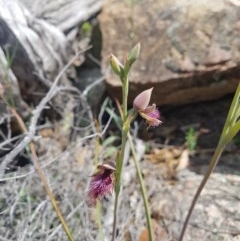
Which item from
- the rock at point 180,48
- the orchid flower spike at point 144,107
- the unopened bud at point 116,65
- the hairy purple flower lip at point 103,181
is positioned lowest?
the rock at point 180,48

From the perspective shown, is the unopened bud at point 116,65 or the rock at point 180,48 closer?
the unopened bud at point 116,65

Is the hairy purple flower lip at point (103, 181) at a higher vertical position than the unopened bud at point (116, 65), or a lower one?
lower

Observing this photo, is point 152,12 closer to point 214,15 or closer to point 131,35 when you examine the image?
point 131,35

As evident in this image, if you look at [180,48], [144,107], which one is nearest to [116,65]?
[144,107]

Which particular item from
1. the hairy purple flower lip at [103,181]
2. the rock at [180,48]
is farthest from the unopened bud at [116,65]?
the rock at [180,48]

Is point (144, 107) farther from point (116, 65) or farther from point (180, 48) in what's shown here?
point (180, 48)

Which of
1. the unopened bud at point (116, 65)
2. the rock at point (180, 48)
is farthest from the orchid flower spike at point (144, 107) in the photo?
the rock at point (180, 48)

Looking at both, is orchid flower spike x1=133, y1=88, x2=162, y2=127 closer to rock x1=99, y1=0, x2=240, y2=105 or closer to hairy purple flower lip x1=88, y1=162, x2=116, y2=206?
hairy purple flower lip x1=88, y1=162, x2=116, y2=206

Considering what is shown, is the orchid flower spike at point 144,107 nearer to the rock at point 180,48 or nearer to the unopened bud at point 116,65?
the unopened bud at point 116,65

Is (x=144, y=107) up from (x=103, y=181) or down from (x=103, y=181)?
up
